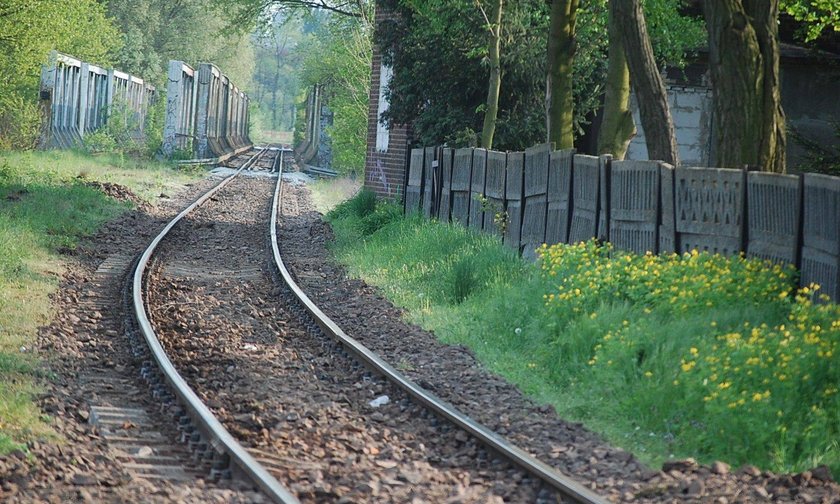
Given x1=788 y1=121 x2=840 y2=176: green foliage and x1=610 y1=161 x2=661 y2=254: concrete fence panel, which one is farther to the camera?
x1=788 y1=121 x2=840 y2=176: green foliage

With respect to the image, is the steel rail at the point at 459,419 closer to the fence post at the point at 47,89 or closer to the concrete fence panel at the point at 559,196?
the concrete fence panel at the point at 559,196

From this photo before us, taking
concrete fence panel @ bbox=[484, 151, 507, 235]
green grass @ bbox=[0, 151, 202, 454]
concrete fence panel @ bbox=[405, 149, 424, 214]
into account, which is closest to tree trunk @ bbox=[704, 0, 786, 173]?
concrete fence panel @ bbox=[484, 151, 507, 235]

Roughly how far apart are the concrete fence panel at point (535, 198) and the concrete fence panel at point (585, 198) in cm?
88

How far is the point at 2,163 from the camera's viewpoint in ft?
85.3

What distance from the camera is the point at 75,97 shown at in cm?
3859

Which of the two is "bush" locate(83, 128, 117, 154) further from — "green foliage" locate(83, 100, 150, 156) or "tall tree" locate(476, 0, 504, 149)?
"tall tree" locate(476, 0, 504, 149)

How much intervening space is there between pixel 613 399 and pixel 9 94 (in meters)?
28.1

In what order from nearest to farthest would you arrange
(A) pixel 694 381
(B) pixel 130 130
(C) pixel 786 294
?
(A) pixel 694 381
(C) pixel 786 294
(B) pixel 130 130

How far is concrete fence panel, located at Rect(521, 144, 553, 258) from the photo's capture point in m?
14.3

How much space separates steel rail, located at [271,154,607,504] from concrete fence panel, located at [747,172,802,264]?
338 centimetres

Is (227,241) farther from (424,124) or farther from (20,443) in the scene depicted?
(20,443)

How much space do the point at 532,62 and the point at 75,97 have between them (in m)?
23.4

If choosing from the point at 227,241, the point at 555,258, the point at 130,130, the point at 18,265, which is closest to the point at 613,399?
the point at 555,258

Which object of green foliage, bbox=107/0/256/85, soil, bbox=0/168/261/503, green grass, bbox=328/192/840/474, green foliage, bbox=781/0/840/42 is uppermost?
green foliage, bbox=107/0/256/85
